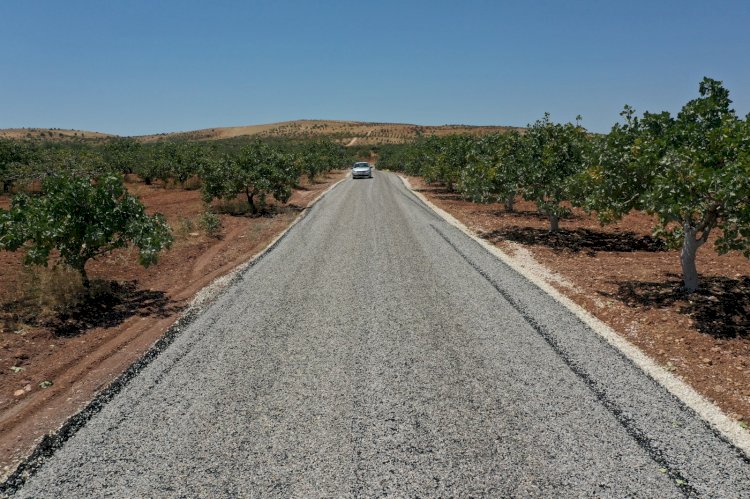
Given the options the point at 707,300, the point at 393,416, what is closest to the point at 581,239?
the point at 707,300

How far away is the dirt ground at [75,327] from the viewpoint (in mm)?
6246

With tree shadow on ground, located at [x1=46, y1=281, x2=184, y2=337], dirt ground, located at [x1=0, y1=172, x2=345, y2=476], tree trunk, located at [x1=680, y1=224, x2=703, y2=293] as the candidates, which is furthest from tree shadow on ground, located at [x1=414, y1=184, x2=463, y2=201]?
tree shadow on ground, located at [x1=46, y1=281, x2=184, y2=337]

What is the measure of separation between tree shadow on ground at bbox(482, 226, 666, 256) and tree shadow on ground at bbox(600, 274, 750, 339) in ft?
14.2

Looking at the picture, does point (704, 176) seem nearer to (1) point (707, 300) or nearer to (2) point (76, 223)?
(1) point (707, 300)

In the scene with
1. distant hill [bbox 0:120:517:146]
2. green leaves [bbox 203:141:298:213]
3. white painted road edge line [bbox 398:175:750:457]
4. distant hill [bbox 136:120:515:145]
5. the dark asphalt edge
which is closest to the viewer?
the dark asphalt edge

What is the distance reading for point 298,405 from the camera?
6.10m

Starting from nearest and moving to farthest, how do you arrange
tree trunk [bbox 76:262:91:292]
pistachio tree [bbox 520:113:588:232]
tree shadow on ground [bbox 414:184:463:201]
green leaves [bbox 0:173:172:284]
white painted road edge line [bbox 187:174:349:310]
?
green leaves [bbox 0:173:172:284] < tree trunk [bbox 76:262:91:292] < white painted road edge line [bbox 187:174:349:310] < pistachio tree [bbox 520:113:588:232] < tree shadow on ground [bbox 414:184:463:201]

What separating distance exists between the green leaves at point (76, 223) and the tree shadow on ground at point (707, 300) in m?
11.3

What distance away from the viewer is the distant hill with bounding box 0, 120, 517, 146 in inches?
5605

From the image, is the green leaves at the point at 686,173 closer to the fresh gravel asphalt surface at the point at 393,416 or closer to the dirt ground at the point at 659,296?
the dirt ground at the point at 659,296

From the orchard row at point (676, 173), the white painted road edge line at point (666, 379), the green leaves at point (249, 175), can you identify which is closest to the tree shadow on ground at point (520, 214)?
the orchard row at point (676, 173)

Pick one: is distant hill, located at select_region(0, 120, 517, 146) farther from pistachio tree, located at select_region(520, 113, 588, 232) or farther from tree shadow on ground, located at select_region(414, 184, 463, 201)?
pistachio tree, located at select_region(520, 113, 588, 232)

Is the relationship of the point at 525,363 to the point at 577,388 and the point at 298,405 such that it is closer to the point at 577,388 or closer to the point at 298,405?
the point at 577,388

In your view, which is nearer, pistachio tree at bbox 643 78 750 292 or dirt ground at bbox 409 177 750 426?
dirt ground at bbox 409 177 750 426
